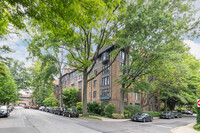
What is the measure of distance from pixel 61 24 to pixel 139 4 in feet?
49.7

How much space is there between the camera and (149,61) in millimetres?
21547

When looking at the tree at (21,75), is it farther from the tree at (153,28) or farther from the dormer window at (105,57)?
the tree at (153,28)

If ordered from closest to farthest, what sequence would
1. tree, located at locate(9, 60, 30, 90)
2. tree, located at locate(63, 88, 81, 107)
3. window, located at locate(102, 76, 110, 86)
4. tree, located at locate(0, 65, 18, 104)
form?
1. tree, located at locate(0, 65, 18, 104)
2. window, located at locate(102, 76, 110, 86)
3. tree, located at locate(63, 88, 81, 107)
4. tree, located at locate(9, 60, 30, 90)

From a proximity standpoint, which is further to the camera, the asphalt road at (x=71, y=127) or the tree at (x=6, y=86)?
the tree at (x=6, y=86)

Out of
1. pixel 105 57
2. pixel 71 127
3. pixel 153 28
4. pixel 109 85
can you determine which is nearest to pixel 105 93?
pixel 109 85

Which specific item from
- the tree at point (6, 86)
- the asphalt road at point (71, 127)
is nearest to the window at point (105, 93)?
the asphalt road at point (71, 127)

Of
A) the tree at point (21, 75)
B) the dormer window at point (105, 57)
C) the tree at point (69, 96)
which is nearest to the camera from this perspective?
the dormer window at point (105, 57)

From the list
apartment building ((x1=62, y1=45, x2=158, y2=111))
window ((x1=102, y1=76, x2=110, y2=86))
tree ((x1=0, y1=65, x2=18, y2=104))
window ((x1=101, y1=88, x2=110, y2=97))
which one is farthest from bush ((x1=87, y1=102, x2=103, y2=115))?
tree ((x1=0, y1=65, x2=18, y2=104))

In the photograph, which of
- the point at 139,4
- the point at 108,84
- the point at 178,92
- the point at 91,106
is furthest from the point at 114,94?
the point at 139,4

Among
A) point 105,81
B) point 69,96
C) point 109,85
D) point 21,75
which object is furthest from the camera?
point 21,75

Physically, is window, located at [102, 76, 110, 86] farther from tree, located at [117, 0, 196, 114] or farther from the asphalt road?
the asphalt road

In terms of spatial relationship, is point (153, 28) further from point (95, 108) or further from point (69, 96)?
point (69, 96)

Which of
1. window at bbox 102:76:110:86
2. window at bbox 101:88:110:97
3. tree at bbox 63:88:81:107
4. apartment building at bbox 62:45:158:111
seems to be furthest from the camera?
tree at bbox 63:88:81:107

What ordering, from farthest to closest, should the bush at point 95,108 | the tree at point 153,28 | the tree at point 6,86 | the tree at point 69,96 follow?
1. the tree at point 69,96
2. the bush at point 95,108
3. the tree at point 6,86
4. the tree at point 153,28
